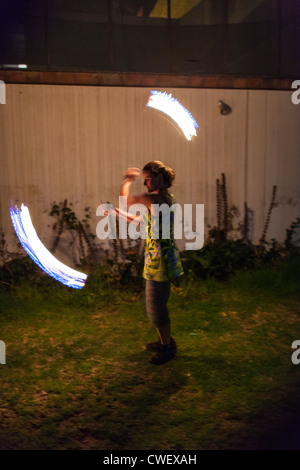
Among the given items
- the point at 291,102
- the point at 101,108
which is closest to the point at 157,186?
the point at 101,108

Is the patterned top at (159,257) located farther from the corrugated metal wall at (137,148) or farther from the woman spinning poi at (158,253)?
the corrugated metal wall at (137,148)

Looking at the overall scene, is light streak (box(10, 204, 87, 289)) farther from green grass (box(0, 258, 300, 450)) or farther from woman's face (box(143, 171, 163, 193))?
woman's face (box(143, 171, 163, 193))

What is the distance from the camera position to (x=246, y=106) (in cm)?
779

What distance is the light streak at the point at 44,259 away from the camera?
221 inches

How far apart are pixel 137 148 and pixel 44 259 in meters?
2.68

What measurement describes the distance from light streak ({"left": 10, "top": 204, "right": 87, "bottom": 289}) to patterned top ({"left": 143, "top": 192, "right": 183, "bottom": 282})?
1260 mm

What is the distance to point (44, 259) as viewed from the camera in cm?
576

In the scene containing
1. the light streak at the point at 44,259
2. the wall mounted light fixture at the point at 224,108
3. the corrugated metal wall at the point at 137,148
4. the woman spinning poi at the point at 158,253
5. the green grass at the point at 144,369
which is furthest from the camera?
the wall mounted light fixture at the point at 224,108

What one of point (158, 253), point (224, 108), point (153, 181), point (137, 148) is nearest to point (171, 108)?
point (137, 148)

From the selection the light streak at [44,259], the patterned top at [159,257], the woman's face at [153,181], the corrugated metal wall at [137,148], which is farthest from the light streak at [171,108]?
the light streak at [44,259]

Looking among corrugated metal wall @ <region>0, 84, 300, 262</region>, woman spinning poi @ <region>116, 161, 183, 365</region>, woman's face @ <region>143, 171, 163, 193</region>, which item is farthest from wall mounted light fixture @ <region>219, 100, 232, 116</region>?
woman's face @ <region>143, 171, 163, 193</region>

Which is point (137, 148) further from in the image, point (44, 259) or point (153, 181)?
point (153, 181)

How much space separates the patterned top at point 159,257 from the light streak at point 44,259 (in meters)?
1.26

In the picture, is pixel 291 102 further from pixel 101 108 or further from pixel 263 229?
pixel 101 108
